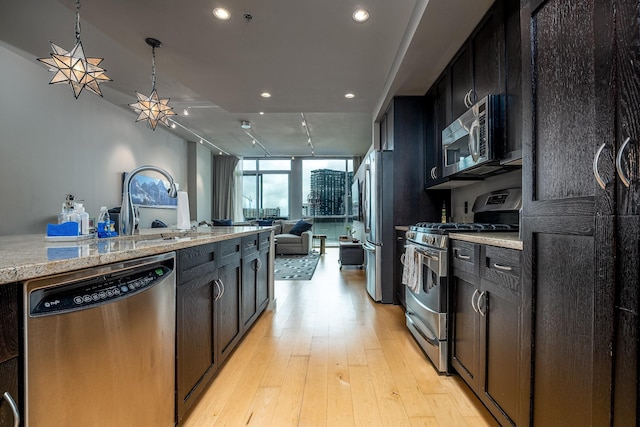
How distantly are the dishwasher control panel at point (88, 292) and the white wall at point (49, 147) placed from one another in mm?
3910

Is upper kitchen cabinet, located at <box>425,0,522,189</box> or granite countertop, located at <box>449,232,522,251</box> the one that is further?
upper kitchen cabinet, located at <box>425,0,522,189</box>

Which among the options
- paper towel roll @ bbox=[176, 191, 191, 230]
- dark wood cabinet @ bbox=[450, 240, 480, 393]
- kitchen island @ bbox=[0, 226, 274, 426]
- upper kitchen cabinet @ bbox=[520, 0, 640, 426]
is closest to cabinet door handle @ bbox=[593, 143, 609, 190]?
upper kitchen cabinet @ bbox=[520, 0, 640, 426]

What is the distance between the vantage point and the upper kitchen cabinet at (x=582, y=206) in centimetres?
77

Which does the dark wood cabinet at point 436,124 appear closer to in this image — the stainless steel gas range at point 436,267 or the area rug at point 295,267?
the stainless steel gas range at point 436,267

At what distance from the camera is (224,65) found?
3104 millimetres

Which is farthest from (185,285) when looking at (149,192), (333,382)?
(149,192)

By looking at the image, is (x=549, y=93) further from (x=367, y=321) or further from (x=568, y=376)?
(x=367, y=321)

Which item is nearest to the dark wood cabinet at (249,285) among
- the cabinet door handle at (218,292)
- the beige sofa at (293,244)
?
the cabinet door handle at (218,292)

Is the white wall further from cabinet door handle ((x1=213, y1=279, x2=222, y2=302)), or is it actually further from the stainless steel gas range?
the stainless steel gas range

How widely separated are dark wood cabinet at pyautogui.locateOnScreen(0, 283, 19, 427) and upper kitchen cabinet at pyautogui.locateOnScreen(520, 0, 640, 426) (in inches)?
55.5

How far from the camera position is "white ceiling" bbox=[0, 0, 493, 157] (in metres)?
2.25

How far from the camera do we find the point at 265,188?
10.0m

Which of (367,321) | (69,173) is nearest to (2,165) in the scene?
(69,173)

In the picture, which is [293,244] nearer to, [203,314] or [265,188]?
[265,188]
